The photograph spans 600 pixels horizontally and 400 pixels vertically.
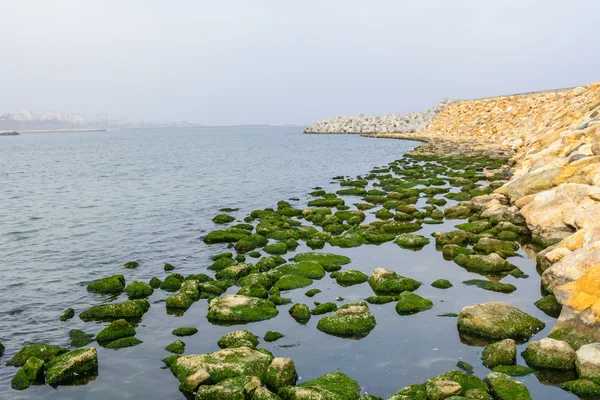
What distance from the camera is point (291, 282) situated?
19.9 m

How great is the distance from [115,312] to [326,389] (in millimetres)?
9135

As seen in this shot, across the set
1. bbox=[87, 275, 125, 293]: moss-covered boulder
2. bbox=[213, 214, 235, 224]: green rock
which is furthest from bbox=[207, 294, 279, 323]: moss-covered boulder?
bbox=[213, 214, 235, 224]: green rock

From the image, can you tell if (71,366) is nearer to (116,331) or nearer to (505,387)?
(116,331)

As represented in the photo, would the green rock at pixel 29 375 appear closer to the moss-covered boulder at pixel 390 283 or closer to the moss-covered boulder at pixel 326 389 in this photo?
the moss-covered boulder at pixel 326 389

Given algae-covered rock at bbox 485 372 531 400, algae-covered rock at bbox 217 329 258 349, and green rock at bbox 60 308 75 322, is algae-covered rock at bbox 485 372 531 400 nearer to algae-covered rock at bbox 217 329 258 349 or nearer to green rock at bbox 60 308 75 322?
algae-covered rock at bbox 217 329 258 349

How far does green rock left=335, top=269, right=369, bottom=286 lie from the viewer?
19.9 m

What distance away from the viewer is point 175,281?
20.3 meters

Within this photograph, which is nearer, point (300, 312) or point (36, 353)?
point (36, 353)

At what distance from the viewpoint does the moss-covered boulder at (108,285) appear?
19906 mm

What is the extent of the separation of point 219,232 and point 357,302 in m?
12.8

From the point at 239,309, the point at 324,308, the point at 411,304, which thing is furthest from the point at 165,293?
the point at 411,304

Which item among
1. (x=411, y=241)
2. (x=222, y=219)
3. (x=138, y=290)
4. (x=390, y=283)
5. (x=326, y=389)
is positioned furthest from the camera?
(x=222, y=219)

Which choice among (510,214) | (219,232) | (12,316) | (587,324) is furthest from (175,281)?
(510,214)

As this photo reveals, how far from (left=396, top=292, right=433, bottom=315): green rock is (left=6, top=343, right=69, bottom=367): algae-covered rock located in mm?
10825
